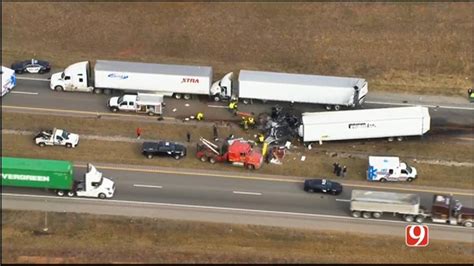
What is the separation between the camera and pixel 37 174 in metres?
48.8

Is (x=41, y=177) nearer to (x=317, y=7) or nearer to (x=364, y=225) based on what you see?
(x=364, y=225)

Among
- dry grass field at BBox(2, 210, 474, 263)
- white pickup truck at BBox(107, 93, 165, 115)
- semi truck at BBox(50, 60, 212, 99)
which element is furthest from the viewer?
semi truck at BBox(50, 60, 212, 99)

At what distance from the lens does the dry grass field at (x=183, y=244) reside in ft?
147

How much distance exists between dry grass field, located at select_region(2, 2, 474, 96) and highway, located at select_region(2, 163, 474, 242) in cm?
1834

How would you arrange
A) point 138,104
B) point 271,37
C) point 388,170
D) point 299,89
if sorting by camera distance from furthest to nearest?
point 271,37 → point 299,89 → point 138,104 → point 388,170

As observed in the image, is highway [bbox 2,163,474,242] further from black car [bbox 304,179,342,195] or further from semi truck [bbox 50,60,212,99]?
semi truck [bbox 50,60,212,99]

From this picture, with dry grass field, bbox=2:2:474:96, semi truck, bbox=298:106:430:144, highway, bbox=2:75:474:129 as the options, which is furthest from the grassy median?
dry grass field, bbox=2:2:474:96

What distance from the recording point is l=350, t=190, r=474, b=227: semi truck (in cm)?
4831

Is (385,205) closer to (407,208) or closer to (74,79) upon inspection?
(407,208)

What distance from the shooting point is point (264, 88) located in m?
61.9

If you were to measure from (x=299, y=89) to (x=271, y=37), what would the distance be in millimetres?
13137

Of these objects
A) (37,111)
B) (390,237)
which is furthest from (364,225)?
(37,111)

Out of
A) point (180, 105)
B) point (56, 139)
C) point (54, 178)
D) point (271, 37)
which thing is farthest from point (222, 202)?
point (271, 37)

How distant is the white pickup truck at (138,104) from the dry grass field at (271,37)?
9.38m
